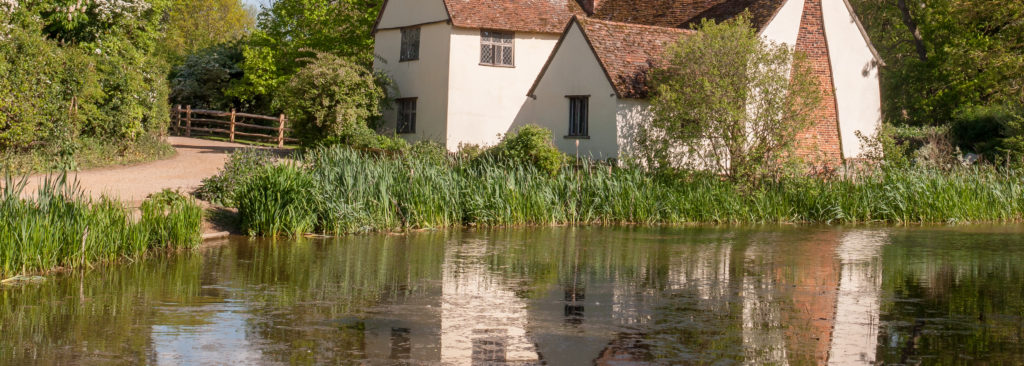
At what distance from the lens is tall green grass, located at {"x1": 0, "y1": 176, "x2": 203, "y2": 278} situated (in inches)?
Result: 497

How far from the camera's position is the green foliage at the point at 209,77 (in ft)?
176

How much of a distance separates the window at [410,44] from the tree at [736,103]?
46.9ft

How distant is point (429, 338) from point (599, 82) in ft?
81.7

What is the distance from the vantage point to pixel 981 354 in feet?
29.4

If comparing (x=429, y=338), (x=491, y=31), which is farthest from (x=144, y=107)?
(x=429, y=338)

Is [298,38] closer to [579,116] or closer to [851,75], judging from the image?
[579,116]

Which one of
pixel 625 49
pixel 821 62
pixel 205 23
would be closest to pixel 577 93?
pixel 625 49

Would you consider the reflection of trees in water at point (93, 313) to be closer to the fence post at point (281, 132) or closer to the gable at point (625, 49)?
the gable at point (625, 49)

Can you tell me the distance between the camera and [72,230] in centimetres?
1349

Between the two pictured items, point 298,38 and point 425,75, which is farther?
point 298,38

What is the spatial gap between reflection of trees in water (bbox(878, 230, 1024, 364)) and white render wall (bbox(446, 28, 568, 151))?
21315 millimetres

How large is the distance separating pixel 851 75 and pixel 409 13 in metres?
17.0

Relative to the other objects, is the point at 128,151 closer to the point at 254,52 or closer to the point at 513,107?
the point at 513,107

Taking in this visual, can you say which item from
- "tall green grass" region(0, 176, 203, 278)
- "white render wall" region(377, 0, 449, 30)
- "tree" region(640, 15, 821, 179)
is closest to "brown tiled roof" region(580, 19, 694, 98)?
"tree" region(640, 15, 821, 179)
